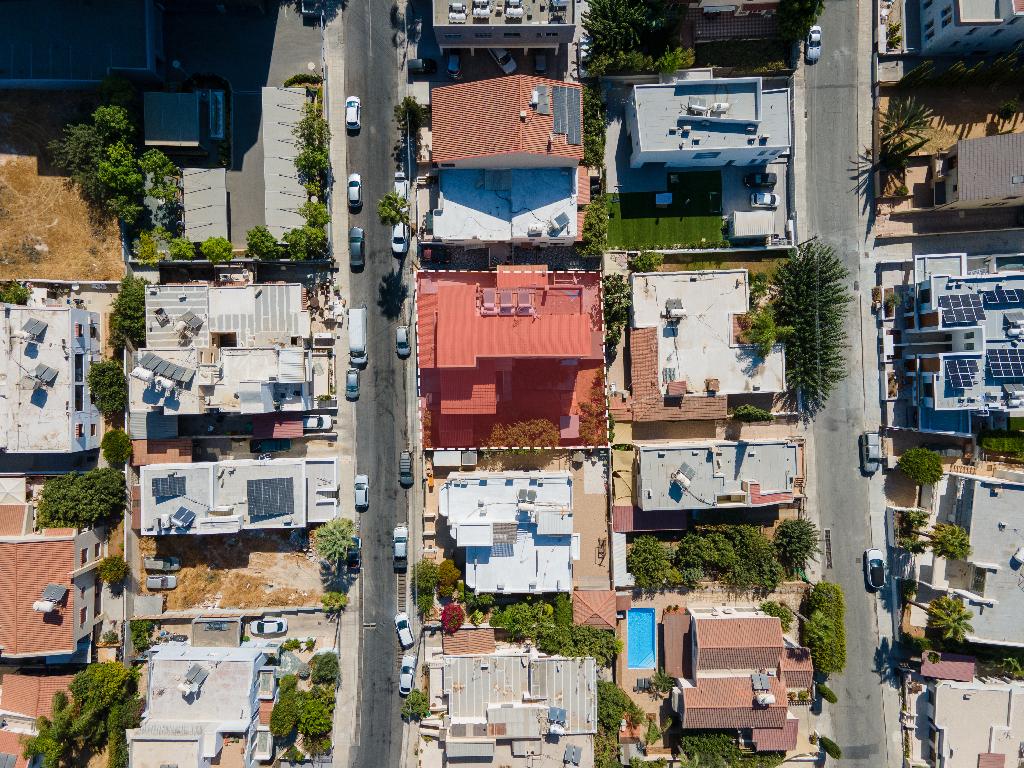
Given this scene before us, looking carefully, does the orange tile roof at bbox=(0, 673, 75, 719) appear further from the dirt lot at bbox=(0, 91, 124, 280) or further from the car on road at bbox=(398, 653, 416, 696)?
the dirt lot at bbox=(0, 91, 124, 280)

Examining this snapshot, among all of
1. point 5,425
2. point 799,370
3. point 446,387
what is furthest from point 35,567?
point 799,370

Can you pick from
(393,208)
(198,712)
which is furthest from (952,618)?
(198,712)

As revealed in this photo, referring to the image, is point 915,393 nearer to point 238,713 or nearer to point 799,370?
point 799,370

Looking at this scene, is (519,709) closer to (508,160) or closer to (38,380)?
(508,160)

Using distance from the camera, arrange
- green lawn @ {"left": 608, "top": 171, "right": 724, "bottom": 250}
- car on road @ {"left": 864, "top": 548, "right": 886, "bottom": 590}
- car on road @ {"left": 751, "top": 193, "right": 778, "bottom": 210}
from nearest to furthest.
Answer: car on road @ {"left": 751, "top": 193, "right": 778, "bottom": 210}, car on road @ {"left": 864, "top": 548, "right": 886, "bottom": 590}, green lawn @ {"left": 608, "top": 171, "right": 724, "bottom": 250}

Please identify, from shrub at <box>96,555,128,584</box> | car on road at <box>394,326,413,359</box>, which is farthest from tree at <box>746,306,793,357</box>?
shrub at <box>96,555,128,584</box>

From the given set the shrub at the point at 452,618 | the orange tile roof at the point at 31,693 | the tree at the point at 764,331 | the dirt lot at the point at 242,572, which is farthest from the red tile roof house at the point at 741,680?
the orange tile roof at the point at 31,693
